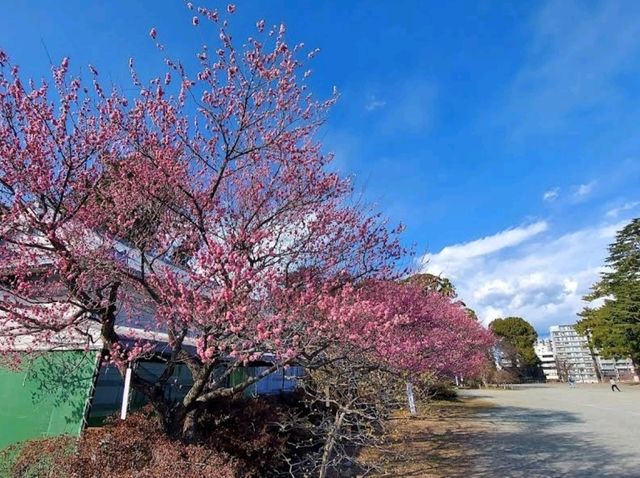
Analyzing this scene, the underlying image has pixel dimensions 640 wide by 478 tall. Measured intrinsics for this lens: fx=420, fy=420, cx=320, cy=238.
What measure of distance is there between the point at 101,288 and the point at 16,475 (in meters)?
2.26

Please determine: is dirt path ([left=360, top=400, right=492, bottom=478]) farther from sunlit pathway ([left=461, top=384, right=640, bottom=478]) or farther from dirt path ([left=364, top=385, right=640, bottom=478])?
sunlit pathway ([left=461, top=384, right=640, bottom=478])

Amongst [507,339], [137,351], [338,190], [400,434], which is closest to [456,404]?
[400,434]

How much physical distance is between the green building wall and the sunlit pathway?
22.7 ft

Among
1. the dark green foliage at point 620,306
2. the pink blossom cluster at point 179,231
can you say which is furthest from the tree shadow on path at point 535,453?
the dark green foliage at point 620,306

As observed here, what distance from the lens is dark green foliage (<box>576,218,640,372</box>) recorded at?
32.3 meters

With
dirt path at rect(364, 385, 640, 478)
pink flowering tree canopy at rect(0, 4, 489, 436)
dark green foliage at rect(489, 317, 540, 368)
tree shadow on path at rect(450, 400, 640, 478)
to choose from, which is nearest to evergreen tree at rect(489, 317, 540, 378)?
dark green foliage at rect(489, 317, 540, 368)

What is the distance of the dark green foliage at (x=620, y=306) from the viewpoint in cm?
3234

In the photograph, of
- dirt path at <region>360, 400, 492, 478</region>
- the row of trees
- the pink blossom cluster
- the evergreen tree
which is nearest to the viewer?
the pink blossom cluster

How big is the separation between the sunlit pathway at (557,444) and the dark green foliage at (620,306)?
62.6 feet

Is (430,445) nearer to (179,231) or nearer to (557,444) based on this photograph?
(557,444)

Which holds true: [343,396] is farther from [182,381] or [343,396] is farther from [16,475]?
[16,475]

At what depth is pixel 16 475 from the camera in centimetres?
464

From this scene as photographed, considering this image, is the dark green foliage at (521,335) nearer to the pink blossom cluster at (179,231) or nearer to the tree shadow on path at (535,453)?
the tree shadow on path at (535,453)

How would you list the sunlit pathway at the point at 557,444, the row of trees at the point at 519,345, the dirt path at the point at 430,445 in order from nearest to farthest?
the sunlit pathway at the point at 557,444 → the dirt path at the point at 430,445 → the row of trees at the point at 519,345
